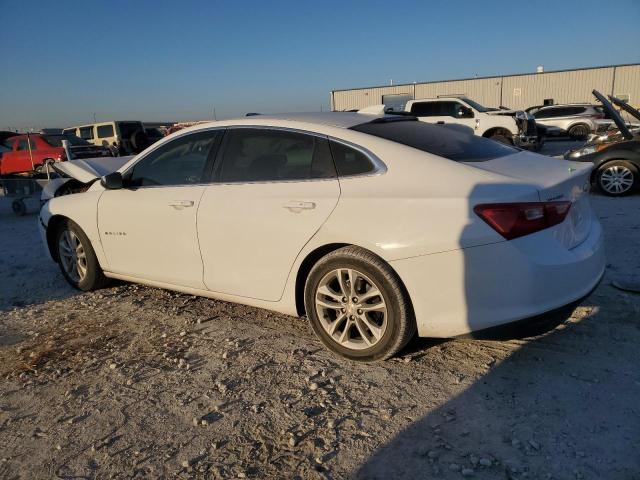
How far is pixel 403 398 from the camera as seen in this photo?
8.96 ft

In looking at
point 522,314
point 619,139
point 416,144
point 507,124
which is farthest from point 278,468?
point 507,124

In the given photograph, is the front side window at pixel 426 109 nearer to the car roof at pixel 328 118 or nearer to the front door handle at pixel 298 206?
the car roof at pixel 328 118

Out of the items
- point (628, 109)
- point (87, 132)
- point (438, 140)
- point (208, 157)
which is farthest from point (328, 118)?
point (87, 132)

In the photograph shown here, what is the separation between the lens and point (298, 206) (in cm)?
313

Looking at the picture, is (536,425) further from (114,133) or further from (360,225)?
(114,133)

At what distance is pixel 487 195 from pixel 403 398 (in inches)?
46.7

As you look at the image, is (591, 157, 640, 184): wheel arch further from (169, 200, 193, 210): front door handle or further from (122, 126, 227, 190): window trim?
(169, 200, 193, 210): front door handle

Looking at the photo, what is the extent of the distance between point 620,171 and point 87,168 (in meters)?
8.19

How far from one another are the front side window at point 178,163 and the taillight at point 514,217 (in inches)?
82.2

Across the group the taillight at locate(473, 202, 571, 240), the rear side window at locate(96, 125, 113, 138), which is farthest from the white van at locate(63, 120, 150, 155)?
the taillight at locate(473, 202, 571, 240)

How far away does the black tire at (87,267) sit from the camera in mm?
4551

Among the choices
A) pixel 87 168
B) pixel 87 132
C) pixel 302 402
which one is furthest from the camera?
pixel 87 132

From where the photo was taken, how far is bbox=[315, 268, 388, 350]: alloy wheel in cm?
297

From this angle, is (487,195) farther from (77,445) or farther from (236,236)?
(77,445)
